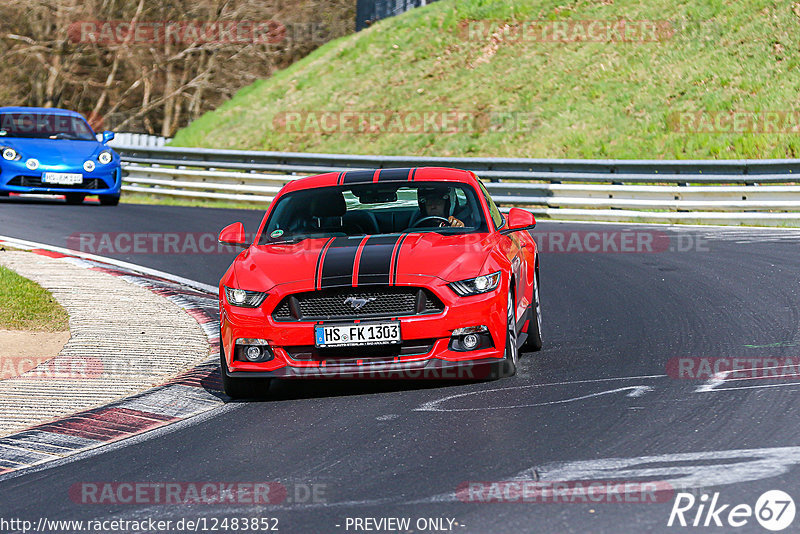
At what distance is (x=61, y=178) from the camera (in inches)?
778

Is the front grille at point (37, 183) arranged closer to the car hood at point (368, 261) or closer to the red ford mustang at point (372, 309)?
the red ford mustang at point (372, 309)

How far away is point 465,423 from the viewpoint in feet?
21.2

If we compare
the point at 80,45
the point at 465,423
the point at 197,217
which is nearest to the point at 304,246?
the point at 465,423

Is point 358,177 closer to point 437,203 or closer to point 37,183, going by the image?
point 437,203

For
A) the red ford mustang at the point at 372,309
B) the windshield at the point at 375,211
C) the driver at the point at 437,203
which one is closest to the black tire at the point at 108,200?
the windshield at the point at 375,211

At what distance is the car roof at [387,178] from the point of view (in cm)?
874

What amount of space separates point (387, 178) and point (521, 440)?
128 inches

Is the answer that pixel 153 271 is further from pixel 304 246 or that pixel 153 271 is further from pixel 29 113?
pixel 29 113

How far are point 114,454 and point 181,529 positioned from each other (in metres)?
1.65

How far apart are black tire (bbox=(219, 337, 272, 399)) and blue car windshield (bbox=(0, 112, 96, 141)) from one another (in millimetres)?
13924

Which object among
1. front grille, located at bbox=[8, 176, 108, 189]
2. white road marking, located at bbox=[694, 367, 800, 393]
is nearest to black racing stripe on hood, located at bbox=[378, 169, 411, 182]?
white road marking, located at bbox=[694, 367, 800, 393]
